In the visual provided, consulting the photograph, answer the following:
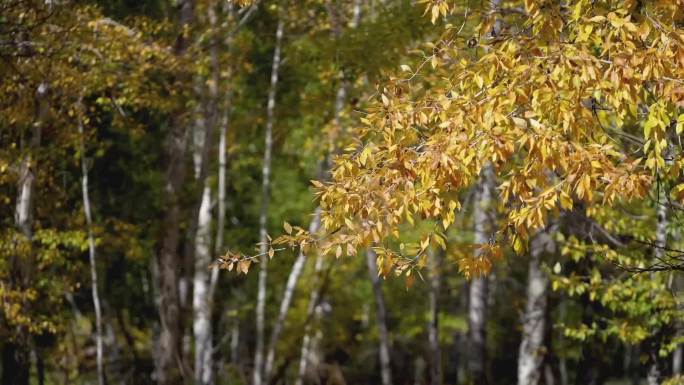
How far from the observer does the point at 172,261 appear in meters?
15.0

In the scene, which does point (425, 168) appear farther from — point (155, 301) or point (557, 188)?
point (155, 301)

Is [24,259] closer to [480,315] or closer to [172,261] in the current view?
[172,261]

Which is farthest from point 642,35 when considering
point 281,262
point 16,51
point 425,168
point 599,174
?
point 281,262

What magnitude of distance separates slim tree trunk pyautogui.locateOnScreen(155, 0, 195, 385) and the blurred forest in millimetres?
45

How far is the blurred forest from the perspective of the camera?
18.7ft

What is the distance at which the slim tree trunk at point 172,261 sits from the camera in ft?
49.0

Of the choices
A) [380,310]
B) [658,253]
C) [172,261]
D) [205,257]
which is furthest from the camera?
[380,310]

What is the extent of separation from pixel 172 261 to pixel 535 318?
5.57 meters

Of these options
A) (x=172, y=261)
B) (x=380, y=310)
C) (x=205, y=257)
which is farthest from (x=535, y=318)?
(x=205, y=257)

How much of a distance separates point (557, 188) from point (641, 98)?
3.27 feet

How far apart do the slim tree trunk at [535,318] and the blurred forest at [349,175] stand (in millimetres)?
34

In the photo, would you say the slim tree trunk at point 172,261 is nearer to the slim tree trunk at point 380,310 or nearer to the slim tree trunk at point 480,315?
the slim tree trunk at point 380,310

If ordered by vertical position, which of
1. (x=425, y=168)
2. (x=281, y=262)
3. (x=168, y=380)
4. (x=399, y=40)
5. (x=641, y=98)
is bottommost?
(x=168, y=380)

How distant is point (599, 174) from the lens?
18.2 ft
